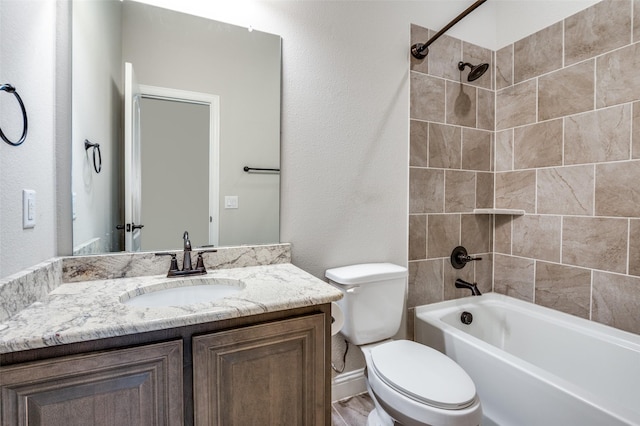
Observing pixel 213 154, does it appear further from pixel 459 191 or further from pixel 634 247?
pixel 634 247

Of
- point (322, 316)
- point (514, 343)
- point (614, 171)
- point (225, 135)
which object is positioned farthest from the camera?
point (514, 343)

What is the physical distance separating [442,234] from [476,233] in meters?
0.34

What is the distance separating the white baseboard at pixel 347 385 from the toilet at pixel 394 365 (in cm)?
23

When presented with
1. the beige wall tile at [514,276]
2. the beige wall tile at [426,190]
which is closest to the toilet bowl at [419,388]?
the beige wall tile at [426,190]

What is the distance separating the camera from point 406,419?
1125 millimetres

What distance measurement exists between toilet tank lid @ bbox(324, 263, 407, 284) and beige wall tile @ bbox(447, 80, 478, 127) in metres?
1.07

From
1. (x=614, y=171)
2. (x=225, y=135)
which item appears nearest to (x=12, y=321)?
(x=225, y=135)

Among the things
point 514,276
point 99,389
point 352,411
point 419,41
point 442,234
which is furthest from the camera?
point 514,276

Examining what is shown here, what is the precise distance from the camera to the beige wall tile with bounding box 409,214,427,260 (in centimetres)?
187

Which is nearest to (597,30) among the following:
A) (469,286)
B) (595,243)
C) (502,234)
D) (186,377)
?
(595,243)

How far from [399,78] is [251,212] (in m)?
1.19

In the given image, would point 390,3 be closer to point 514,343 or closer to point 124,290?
point 124,290

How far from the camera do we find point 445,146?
77.2 inches

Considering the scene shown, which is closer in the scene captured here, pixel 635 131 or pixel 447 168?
pixel 635 131
